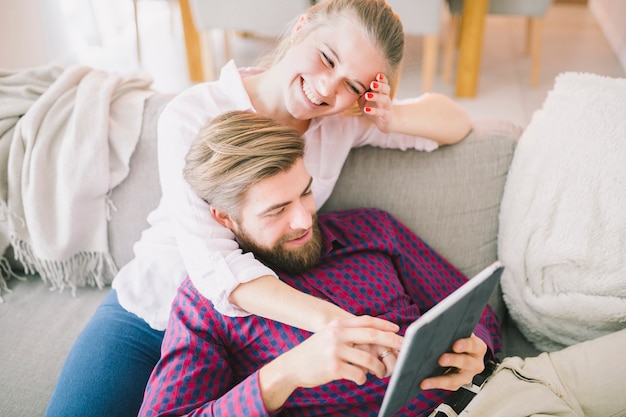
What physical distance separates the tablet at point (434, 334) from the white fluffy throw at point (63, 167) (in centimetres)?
103

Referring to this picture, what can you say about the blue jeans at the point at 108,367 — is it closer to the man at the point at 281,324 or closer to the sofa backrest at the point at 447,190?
the man at the point at 281,324

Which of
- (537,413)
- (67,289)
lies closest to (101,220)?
(67,289)

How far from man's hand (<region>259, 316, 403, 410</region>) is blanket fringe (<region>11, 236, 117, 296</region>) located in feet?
2.75

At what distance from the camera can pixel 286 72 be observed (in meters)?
1.26

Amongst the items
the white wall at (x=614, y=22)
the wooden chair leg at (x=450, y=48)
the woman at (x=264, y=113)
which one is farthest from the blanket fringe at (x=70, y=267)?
the white wall at (x=614, y=22)

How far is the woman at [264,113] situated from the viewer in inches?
43.2

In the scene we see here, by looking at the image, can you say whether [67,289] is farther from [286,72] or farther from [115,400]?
[286,72]

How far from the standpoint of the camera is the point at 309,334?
3.69 feet

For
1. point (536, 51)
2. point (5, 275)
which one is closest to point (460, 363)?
point (5, 275)

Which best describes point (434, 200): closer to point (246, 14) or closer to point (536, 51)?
point (246, 14)

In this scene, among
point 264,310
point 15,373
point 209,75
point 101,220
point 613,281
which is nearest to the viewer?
point 264,310

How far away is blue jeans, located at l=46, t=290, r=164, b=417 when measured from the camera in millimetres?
1161

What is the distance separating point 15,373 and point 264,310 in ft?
2.45

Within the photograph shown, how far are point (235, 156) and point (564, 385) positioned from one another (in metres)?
0.85
